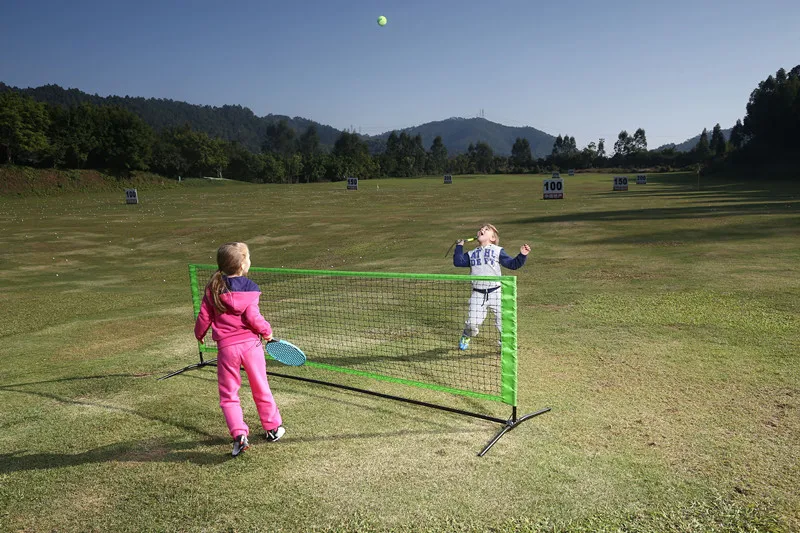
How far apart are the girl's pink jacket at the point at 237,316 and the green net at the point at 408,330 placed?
7.01 ft

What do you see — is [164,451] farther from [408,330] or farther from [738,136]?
[738,136]

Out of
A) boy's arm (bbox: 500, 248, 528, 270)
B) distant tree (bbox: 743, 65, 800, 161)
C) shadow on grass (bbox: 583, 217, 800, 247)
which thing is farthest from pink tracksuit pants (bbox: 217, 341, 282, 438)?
distant tree (bbox: 743, 65, 800, 161)

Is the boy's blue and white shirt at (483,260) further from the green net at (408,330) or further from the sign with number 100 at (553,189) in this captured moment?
the sign with number 100 at (553,189)

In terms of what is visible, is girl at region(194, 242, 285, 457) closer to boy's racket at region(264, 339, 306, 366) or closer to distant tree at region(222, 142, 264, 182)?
boy's racket at region(264, 339, 306, 366)

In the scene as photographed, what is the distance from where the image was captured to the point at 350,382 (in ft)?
26.0

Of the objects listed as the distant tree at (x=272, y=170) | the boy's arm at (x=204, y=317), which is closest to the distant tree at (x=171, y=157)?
the distant tree at (x=272, y=170)

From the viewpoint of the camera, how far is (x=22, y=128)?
89.4m

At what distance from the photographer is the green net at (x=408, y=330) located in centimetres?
712

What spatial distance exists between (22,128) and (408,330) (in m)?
103

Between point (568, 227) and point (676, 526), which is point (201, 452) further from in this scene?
point (568, 227)

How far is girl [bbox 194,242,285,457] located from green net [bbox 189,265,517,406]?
2.16m

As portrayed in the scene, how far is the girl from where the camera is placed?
5.58 meters

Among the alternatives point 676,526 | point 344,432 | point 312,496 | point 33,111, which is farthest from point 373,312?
point 33,111

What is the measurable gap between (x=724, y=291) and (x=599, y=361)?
20.3 feet
